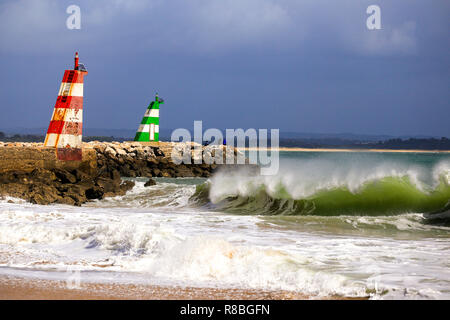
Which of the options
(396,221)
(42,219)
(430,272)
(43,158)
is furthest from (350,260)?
(43,158)

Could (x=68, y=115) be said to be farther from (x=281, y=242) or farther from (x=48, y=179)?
(x=281, y=242)

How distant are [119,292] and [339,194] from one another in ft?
26.7

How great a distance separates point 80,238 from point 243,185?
7241 millimetres

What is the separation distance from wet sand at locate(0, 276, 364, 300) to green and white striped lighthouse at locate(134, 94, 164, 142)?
96.3 feet

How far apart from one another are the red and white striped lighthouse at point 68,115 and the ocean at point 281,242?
4700 millimetres

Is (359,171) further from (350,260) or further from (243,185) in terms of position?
(350,260)

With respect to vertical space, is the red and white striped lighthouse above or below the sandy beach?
above

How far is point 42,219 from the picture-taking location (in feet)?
29.7

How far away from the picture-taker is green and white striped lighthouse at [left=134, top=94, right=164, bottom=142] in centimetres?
3409

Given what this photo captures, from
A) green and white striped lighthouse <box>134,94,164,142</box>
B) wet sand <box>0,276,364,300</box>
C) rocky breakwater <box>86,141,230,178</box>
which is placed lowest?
rocky breakwater <box>86,141,230,178</box>

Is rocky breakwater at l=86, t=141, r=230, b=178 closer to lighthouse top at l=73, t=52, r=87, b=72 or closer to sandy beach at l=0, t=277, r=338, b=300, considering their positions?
lighthouse top at l=73, t=52, r=87, b=72

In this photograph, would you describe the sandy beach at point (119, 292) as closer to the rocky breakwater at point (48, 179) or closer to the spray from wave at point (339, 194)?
the spray from wave at point (339, 194)

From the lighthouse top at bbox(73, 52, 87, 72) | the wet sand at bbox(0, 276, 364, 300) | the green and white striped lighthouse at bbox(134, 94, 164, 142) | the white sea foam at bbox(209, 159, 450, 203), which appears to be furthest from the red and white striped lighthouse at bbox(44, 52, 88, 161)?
the green and white striped lighthouse at bbox(134, 94, 164, 142)

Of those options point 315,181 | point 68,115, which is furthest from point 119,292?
point 68,115
